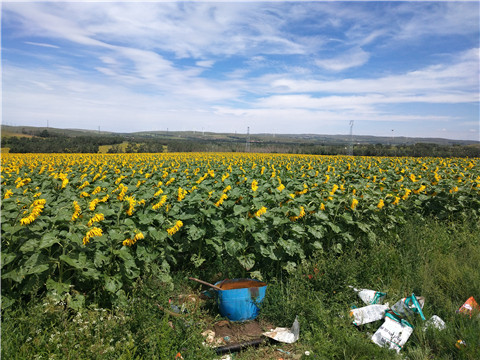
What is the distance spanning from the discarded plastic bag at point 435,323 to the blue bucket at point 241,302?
1.99 m

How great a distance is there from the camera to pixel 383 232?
258 inches

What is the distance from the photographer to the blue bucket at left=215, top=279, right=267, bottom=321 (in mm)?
4008

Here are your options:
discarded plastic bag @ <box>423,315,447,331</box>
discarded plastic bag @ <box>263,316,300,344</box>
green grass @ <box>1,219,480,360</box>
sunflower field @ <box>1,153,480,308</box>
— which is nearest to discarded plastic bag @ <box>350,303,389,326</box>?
green grass @ <box>1,219,480,360</box>

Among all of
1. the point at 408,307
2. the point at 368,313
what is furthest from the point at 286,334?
the point at 408,307

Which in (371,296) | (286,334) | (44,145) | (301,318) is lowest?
(286,334)

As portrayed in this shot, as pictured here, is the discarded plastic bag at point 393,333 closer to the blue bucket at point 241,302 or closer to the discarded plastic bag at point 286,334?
the discarded plastic bag at point 286,334

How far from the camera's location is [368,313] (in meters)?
3.94

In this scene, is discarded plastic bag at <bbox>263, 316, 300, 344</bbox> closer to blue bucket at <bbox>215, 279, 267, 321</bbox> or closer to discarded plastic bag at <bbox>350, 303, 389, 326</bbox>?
blue bucket at <bbox>215, 279, 267, 321</bbox>

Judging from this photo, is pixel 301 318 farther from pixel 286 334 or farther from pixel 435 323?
pixel 435 323

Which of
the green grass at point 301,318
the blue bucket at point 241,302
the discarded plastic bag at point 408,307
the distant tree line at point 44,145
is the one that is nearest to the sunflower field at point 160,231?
the green grass at point 301,318

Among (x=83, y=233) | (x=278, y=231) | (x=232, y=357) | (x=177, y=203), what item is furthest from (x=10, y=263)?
(x=278, y=231)

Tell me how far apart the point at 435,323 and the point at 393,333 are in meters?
0.58

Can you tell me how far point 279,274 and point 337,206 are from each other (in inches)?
67.4

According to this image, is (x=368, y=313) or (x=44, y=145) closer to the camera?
(x=368, y=313)
